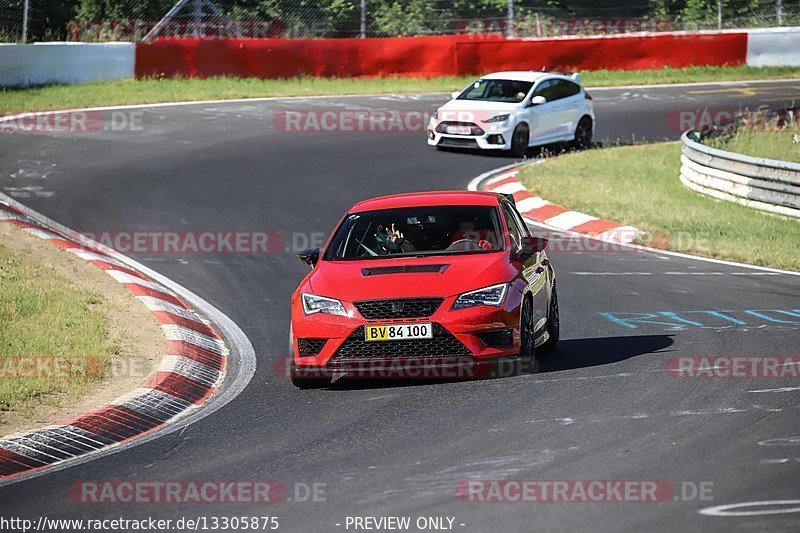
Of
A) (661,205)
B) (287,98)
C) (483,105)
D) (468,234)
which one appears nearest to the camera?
(468,234)

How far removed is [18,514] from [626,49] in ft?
104

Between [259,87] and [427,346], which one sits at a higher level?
[259,87]

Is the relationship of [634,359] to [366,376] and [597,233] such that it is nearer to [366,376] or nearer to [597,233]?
[366,376]

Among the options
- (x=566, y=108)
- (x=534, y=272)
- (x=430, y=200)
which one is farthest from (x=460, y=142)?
(x=534, y=272)

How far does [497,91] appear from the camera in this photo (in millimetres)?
25422

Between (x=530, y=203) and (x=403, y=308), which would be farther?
(x=530, y=203)

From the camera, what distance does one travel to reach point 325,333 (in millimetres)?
9516

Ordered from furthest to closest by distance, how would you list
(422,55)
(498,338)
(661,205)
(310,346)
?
1. (422,55)
2. (661,205)
3. (310,346)
4. (498,338)

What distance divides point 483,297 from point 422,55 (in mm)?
25138

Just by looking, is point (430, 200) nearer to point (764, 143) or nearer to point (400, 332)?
point (400, 332)

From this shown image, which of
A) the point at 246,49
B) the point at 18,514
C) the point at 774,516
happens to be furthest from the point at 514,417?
the point at 246,49

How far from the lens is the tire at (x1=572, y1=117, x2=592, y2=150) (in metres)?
26.2

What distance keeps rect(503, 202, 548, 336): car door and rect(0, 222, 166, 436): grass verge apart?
3124 millimetres

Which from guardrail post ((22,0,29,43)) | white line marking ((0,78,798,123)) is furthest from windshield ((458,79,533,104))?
guardrail post ((22,0,29,43))
